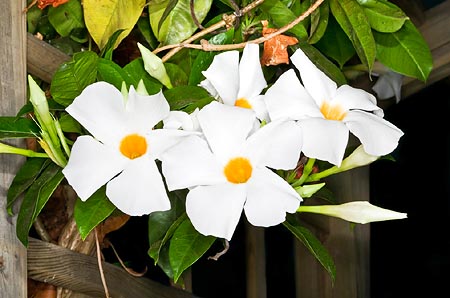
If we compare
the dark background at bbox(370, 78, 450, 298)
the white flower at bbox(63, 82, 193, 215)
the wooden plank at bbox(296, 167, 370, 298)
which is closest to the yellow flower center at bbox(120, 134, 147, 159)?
the white flower at bbox(63, 82, 193, 215)

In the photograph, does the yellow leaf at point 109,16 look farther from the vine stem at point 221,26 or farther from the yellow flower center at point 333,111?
the yellow flower center at point 333,111

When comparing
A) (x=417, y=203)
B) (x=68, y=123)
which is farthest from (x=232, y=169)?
(x=417, y=203)

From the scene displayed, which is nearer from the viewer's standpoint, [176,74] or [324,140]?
[324,140]

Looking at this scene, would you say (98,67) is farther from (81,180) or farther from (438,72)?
(438,72)

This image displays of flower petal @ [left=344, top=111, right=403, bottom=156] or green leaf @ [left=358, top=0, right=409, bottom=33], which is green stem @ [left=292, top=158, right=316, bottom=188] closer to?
flower petal @ [left=344, top=111, right=403, bottom=156]

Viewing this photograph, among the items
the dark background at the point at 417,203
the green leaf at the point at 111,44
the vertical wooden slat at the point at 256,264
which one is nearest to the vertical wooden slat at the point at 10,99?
the green leaf at the point at 111,44

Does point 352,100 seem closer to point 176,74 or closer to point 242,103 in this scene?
point 242,103
